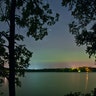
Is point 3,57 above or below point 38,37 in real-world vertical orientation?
below

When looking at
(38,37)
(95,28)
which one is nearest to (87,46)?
(95,28)

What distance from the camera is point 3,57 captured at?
13109 millimetres

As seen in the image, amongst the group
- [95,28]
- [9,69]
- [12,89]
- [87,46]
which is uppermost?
[95,28]

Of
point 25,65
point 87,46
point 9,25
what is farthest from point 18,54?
point 87,46

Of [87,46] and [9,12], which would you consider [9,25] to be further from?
[87,46]

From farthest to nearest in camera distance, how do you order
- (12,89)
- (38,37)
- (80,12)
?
(80,12), (38,37), (12,89)

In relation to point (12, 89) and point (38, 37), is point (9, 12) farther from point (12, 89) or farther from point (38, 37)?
point (12, 89)

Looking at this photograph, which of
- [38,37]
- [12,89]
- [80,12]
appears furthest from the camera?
[80,12]

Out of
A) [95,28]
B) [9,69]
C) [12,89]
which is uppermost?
[95,28]

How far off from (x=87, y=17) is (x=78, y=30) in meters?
1.26

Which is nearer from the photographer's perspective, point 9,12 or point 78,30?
point 9,12

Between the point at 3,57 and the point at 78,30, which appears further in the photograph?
the point at 78,30

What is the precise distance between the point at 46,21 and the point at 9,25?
5.97 feet

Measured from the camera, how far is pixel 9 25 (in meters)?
13.3
